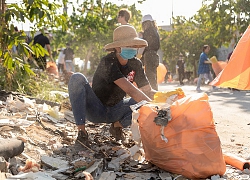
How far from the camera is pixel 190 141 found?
119 inches

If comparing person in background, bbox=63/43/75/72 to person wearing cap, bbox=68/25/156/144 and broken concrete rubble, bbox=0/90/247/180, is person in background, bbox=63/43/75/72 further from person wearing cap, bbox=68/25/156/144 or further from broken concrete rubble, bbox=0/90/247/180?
person wearing cap, bbox=68/25/156/144

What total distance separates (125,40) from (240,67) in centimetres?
143

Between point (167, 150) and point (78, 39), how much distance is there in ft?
60.8

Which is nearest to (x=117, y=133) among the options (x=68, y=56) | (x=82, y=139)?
(x=82, y=139)

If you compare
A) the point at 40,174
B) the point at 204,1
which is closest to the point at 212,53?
the point at 204,1

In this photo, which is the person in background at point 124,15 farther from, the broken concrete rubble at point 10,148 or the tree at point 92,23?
the tree at point 92,23

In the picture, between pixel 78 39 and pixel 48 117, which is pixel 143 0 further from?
pixel 48 117

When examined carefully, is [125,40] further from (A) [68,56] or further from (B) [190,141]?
(A) [68,56]

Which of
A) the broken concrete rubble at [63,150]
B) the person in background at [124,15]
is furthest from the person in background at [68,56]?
the broken concrete rubble at [63,150]

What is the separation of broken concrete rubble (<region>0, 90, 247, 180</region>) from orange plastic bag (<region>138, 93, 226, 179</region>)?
0.14m

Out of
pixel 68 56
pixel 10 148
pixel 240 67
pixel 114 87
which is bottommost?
pixel 68 56

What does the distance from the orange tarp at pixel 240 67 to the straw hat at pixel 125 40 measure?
119cm

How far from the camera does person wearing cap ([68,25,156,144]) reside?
148 inches

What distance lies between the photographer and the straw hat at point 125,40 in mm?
3775
